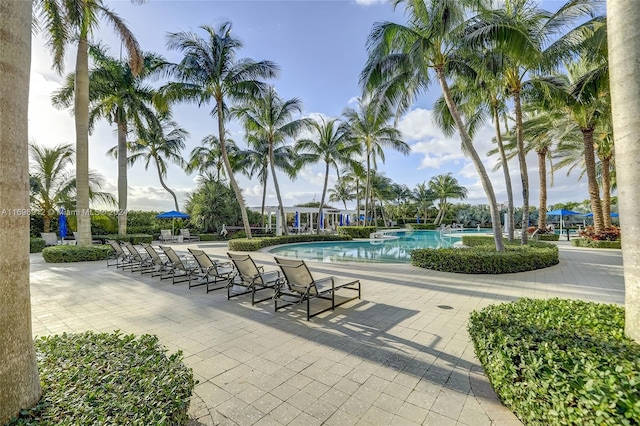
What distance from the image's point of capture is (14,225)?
74.0 inches

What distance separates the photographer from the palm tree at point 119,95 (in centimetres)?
1427

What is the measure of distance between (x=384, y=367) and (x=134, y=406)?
95.6 inches

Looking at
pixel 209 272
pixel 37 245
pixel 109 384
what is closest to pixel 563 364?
pixel 109 384

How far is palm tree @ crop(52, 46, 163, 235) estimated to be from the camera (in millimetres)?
14269

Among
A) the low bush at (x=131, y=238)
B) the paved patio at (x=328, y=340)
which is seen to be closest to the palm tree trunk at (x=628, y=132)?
the paved patio at (x=328, y=340)

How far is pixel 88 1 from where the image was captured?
35.4 feet

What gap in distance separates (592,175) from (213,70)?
19659mm

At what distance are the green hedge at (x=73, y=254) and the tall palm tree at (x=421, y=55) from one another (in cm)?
1261

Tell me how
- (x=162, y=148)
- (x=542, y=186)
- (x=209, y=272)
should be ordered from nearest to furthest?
(x=209, y=272), (x=542, y=186), (x=162, y=148)

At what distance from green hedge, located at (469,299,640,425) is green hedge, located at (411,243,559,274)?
17.7ft

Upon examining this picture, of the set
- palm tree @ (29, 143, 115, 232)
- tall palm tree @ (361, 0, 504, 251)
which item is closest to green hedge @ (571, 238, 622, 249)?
tall palm tree @ (361, 0, 504, 251)

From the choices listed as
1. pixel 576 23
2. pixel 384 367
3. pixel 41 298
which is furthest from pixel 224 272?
pixel 576 23

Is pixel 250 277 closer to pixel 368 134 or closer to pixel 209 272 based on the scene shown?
pixel 209 272

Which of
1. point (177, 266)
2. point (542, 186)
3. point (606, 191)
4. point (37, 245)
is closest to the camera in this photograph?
point (177, 266)
